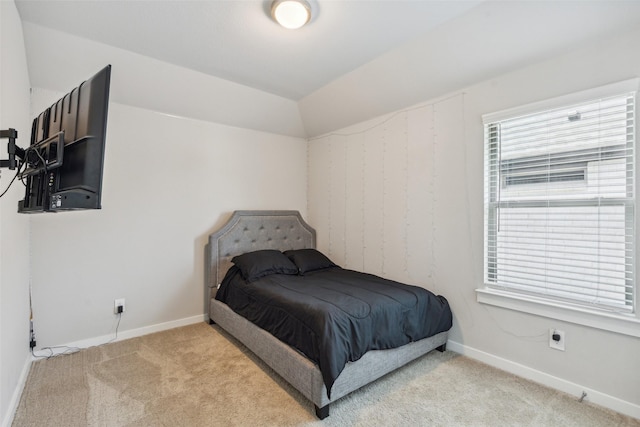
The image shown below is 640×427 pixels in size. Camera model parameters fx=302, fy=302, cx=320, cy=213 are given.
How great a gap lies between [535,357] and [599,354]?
37cm

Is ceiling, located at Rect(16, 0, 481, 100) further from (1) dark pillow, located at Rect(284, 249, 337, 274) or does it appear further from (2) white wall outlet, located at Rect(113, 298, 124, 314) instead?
(2) white wall outlet, located at Rect(113, 298, 124, 314)

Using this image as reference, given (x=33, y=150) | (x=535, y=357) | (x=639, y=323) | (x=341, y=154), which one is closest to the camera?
(x=33, y=150)

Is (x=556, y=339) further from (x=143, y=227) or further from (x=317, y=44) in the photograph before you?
(x=143, y=227)

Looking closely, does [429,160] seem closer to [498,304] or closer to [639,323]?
[498,304]

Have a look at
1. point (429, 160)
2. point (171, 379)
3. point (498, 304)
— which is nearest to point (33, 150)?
point (171, 379)

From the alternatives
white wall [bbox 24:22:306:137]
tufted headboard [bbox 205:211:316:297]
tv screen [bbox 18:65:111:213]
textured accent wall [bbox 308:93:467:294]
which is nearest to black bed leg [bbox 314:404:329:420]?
textured accent wall [bbox 308:93:467:294]

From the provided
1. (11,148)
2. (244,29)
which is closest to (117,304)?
(11,148)

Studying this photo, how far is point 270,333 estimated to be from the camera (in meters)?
2.30

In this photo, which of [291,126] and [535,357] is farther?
[291,126]

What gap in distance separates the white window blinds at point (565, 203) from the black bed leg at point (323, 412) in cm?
159

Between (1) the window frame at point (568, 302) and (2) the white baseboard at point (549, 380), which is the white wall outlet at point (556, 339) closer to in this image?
(1) the window frame at point (568, 302)

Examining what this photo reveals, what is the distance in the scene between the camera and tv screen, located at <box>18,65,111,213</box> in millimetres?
1176

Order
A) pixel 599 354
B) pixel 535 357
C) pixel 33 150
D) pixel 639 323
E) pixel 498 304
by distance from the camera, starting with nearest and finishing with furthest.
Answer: pixel 33 150 → pixel 639 323 → pixel 599 354 → pixel 535 357 → pixel 498 304

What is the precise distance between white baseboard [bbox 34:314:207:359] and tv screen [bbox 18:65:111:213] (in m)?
2.03
